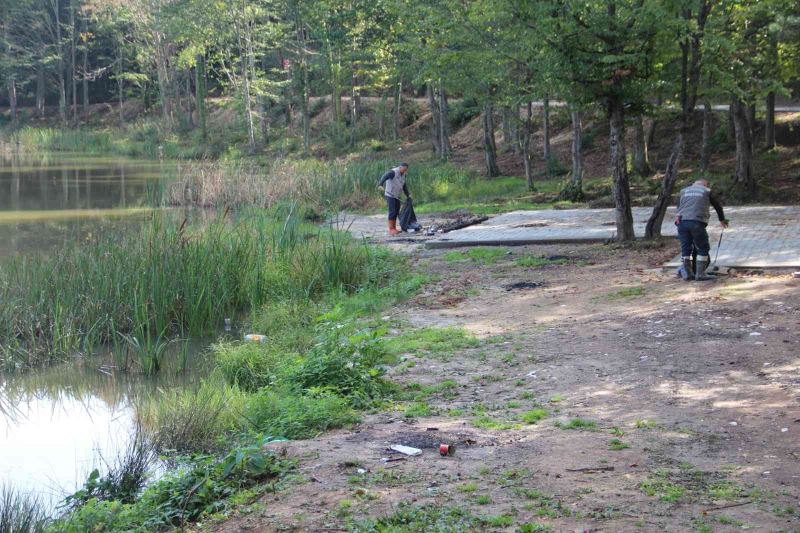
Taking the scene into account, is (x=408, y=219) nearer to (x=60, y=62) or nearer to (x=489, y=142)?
(x=489, y=142)

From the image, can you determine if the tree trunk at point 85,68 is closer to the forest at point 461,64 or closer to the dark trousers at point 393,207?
the forest at point 461,64

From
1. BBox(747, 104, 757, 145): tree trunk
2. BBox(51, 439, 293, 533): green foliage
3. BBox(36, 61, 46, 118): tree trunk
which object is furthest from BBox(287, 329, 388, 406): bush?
BBox(36, 61, 46, 118): tree trunk

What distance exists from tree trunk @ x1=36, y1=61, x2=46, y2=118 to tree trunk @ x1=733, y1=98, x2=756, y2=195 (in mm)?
60534

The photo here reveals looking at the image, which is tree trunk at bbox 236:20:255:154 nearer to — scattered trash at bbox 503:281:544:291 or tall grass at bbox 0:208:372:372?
tall grass at bbox 0:208:372:372

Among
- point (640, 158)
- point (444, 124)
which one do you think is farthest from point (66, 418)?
point (444, 124)

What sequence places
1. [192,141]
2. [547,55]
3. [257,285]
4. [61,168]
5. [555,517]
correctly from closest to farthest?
[555,517] < [257,285] < [547,55] < [61,168] < [192,141]

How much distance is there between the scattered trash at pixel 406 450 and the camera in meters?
6.88

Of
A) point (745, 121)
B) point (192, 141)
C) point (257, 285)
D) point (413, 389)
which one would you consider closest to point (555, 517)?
point (413, 389)

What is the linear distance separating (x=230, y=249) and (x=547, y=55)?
6032mm

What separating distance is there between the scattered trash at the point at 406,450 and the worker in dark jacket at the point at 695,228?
705 cm

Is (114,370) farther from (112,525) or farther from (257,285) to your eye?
(112,525)

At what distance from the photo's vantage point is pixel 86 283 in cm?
1305

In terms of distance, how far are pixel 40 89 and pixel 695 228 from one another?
224 ft

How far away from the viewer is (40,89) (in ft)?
235
